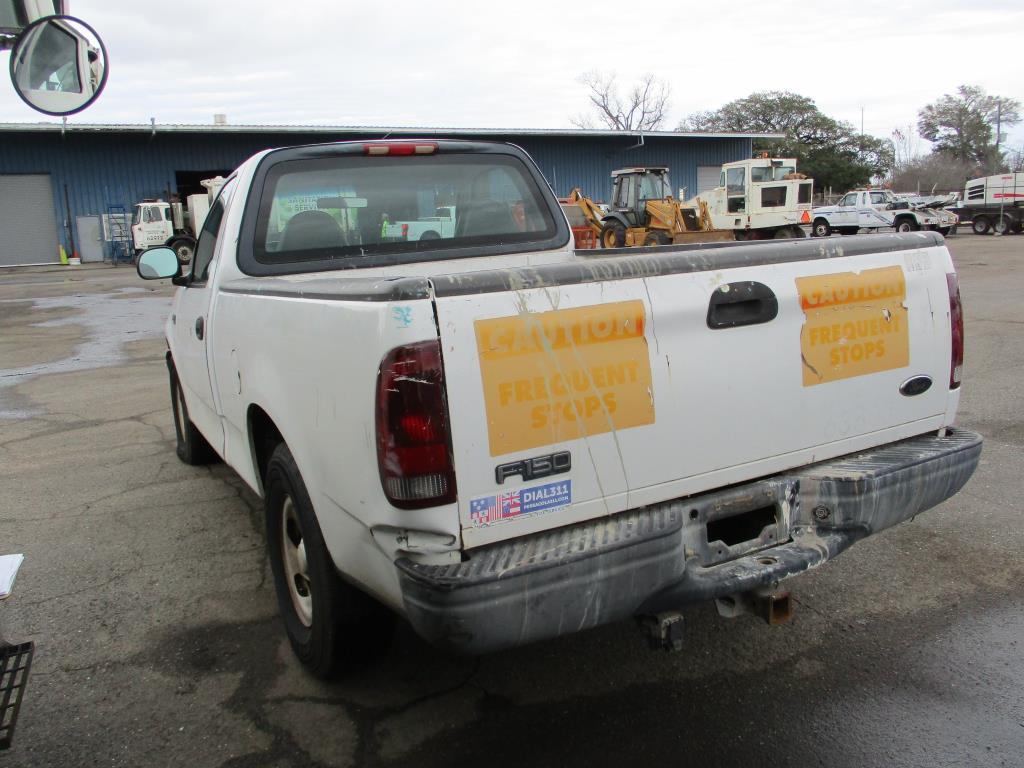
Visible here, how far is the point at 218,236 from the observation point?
4.22m

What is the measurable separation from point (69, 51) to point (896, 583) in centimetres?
497

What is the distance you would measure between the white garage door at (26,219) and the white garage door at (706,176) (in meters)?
31.5

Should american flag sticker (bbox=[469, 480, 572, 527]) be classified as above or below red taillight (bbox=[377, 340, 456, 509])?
below

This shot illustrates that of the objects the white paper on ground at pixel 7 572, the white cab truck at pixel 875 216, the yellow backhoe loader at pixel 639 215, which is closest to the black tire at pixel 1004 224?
the white cab truck at pixel 875 216

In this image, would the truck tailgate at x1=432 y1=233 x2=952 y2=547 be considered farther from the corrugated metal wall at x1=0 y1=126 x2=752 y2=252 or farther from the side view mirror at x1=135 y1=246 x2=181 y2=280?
the corrugated metal wall at x1=0 y1=126 x2=752 y2=252

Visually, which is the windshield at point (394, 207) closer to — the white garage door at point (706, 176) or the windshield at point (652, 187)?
the windshield at point (652, 187)

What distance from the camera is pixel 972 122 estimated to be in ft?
275

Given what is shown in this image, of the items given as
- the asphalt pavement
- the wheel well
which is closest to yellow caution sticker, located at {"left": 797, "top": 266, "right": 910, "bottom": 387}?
the asphalt pavement

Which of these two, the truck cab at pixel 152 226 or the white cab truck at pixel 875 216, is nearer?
the truck cab at pixel 152 226

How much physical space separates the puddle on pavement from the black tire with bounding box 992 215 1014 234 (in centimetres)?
3315

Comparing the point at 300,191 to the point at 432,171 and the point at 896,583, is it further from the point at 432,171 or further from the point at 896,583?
the point at 896,583

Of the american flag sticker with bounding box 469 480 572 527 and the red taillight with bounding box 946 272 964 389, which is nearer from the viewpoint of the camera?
the american flag sticker with bounding box 469 480 572 527

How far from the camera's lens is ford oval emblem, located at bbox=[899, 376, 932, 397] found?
3.10 meters

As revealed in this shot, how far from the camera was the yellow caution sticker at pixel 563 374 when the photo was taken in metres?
2.32
